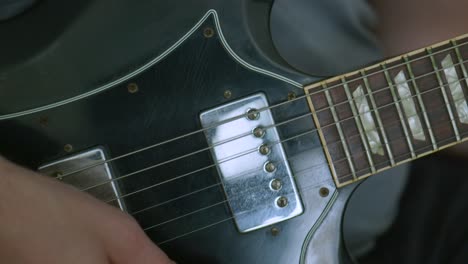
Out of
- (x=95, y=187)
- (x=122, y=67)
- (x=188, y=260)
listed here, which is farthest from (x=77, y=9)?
(x=188, y=260)

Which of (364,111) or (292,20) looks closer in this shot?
(364,111)

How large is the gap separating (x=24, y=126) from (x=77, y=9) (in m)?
0.16

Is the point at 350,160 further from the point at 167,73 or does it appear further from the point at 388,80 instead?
the point at 167,73

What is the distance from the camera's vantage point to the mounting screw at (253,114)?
2.39 feet

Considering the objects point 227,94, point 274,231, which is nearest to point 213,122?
point 227,94

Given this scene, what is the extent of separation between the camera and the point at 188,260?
2.41 ft

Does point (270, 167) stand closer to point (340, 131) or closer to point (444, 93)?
point (340, 131)

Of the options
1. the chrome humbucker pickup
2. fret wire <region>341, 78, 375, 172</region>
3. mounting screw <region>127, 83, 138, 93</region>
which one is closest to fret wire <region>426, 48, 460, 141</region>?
fret wire <region>341, 78, 375, 172</region>

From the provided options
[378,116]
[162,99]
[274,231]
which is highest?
[162,99]

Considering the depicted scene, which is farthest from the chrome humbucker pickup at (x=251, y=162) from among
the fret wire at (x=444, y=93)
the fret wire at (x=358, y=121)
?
the fret wire at (x=444, y=93)

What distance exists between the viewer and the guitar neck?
75 centimetres

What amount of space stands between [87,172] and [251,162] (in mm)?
205

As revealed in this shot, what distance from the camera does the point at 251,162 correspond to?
2.41ft

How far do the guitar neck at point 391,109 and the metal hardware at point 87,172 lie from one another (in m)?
0.27
